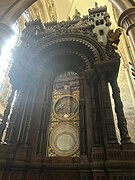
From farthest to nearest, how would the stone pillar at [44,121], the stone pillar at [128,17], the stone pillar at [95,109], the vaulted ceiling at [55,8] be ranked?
the vaulted ceiling at [55,8] < the stone pillar at [44,121] < the stone pillar at [95,109] < the stone pillar at [128,17]

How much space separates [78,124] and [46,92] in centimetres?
98

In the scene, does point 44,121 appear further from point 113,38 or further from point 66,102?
point 113,38

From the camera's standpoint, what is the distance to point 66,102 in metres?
3.54

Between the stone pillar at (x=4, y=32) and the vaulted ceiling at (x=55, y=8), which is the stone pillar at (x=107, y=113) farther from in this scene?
the vaulted ceiling at (x=55, y=8)

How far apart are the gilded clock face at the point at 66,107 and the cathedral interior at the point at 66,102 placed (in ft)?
0.07

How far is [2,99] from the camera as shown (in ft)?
24.1

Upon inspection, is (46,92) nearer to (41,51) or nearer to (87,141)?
(41,51)

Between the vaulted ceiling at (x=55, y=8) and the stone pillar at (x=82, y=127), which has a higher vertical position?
the vaulted ceiling at (x=55, y=8)

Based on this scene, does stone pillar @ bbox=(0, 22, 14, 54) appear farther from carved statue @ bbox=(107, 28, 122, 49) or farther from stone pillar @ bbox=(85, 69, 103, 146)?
carved statue @ bbox=(107, 28, 122, 49)

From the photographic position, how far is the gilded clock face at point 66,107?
3.36 m

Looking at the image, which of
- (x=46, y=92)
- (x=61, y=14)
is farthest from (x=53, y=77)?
(x=61, y=14)

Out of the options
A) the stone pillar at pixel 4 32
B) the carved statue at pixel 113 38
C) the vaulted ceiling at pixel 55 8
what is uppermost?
the vaulted ceiling at pixel 55 8

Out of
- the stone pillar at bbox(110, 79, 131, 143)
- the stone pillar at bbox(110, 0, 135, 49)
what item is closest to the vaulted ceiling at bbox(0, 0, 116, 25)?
the stone pillar at bbox(110, 0, 135, 49)

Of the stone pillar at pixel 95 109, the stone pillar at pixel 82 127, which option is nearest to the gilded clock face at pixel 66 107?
the stone pillar at pixel 82 127
